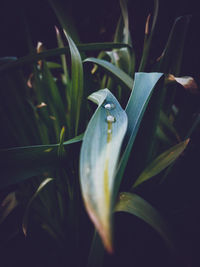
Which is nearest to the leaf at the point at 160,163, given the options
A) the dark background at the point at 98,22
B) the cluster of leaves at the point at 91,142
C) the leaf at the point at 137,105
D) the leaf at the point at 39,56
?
the cluster of leaves at the point at 91,142

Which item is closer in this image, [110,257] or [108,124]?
[108,124]

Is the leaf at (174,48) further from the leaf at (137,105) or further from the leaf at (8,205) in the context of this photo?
the leaf at (8,205)

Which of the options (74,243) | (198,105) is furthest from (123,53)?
(74,243)

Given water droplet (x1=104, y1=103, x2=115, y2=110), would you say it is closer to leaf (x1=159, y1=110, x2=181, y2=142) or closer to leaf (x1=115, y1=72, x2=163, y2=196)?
leaf (x1=115, y1=72, x2=163, y2=196)

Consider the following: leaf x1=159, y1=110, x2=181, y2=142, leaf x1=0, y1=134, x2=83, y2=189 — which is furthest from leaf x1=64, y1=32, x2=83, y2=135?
leaf x1=159, y1=110, x2=181, y2=142

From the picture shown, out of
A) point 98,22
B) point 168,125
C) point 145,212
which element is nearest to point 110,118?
point 145,212

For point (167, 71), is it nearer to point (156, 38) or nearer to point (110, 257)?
point (156, 38)
